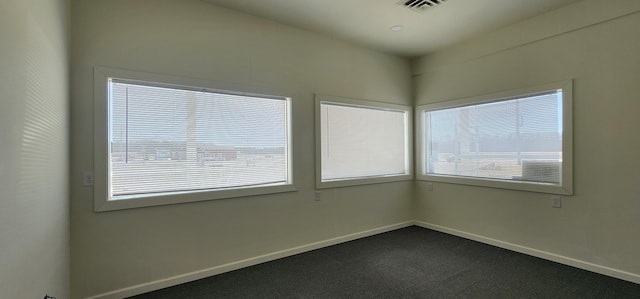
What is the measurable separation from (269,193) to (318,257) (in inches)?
37.5

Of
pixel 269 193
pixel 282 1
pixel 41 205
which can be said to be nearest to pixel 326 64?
pixel 282 1

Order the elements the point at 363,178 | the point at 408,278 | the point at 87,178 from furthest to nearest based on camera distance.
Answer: the point at 363,178
the point at 408,278
the point at 87,178

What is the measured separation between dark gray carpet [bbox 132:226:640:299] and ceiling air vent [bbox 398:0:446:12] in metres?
2.75

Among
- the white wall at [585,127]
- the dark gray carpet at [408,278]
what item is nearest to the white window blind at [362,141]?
the dark gray carpet at [408,278]

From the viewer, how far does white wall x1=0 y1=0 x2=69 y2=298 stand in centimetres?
126

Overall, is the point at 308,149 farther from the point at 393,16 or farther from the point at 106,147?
the point at 106,147

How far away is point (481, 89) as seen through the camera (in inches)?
156

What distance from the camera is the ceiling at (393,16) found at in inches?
120

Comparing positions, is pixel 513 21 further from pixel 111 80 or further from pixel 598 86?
pixel 111 80

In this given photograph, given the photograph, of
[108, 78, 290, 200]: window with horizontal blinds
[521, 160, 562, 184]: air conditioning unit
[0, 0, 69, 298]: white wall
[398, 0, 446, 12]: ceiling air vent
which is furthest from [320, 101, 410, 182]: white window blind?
[0, 0, 69, 298]: white wall

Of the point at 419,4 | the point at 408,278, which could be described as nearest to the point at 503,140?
the point at 419,4

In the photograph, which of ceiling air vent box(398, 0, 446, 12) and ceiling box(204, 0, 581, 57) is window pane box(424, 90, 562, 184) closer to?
ceiling box(204, 0, 581, 57)

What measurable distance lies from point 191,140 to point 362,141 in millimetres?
2365

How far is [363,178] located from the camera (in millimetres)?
4285
